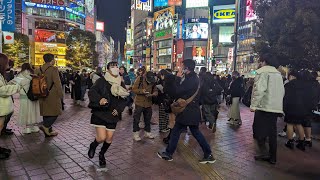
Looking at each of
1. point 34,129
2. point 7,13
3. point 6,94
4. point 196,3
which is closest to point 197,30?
point 196,3

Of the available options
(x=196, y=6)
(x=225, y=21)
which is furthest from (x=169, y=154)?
(x=225, y=21)

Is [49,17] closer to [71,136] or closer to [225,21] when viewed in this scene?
[225,21]

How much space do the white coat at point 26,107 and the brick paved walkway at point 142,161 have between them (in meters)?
0.36

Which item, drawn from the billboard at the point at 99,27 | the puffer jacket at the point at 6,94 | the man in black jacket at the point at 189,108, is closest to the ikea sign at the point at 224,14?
the billboard at the point at 99,27

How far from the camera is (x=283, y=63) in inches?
414

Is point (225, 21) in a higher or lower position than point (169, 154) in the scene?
higher

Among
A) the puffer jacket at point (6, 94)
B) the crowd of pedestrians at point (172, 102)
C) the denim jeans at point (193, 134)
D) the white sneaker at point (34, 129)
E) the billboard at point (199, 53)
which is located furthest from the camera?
the billboard at point (199, 53)

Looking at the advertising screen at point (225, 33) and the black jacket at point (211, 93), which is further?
the advertising screen at point (225, 33)

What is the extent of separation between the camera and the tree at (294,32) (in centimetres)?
844

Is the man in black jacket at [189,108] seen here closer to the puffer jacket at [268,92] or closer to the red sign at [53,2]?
the puffer jacket at [268,92]

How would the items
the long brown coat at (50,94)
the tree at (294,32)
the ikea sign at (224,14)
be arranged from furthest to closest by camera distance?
the ikea sign at (224,14) → the tree at (294,32) → the long brown coat at (50,94)

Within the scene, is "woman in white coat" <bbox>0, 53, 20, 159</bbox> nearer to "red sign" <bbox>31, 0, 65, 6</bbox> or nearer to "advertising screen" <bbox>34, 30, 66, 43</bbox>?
"advertising screen" <bbox>34, 30, 66, 43</bbox>

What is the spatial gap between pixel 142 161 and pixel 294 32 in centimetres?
689

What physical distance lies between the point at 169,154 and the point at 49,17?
7318 cm
